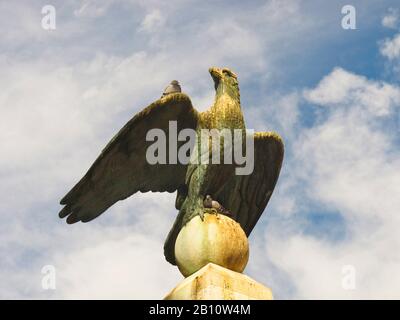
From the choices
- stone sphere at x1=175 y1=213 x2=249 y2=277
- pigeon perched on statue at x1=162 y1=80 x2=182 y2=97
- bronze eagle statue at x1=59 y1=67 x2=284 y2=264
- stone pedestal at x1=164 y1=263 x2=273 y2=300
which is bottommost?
stone pedestal at x1=164 y1=263 x2=273 y2=300

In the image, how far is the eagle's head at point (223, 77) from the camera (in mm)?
A: 11914

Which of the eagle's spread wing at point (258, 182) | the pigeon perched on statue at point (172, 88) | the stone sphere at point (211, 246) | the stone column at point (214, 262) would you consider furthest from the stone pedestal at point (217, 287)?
the pigeon perched on statue at point (172, 88)

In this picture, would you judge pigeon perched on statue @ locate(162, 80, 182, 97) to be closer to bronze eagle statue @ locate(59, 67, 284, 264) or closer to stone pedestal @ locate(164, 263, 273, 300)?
bronze eagle statue @ locate(59, 67, 284, 264)

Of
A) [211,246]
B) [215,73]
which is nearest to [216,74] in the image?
[215,73]

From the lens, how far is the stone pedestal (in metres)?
9.74

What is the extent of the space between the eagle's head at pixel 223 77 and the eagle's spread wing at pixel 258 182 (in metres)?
0.70

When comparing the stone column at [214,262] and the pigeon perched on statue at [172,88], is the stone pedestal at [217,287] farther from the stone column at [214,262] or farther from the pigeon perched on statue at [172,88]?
the pigeon perched on statue at [172,88]

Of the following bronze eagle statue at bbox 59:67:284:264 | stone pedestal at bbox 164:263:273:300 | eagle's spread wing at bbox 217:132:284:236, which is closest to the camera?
stone pedestal at bbox 164:263:273:300

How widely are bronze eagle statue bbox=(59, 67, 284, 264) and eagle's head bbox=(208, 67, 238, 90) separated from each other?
0.02 metres

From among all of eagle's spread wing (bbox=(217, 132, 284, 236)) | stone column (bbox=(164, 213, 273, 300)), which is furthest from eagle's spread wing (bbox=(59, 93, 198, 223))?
stone column (bbox=(164, 213, 273, 300))
